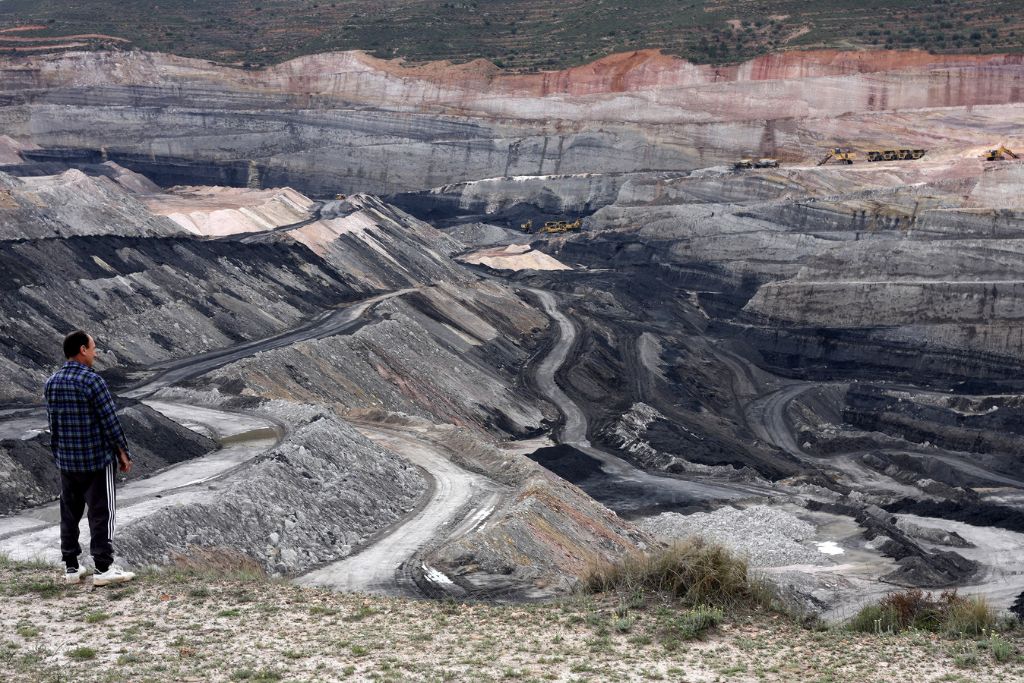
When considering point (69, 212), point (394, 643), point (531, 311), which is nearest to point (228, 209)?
point (69, 212)

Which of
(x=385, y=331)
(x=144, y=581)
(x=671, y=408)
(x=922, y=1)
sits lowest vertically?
(x=671, y=408)

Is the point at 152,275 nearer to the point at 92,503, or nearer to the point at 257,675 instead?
the point at 92,503

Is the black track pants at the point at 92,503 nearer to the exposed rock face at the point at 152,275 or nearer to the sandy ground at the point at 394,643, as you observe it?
the sandy ground at the point at 394,643

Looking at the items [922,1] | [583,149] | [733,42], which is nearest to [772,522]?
[583,149]

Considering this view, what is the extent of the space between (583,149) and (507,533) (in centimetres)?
6904

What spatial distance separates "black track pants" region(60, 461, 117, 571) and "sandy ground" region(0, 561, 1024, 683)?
0.54 m

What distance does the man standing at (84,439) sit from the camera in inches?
360

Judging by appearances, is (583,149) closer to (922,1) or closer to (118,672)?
(922,1)

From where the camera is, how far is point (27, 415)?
24.4 metres

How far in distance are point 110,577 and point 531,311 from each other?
4554 centimetres

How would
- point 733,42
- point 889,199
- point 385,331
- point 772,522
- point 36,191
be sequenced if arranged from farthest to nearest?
point 733,42
point 889,199
point 36,191
point 385,331
point 772,522

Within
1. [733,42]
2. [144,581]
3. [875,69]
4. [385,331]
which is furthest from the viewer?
[733,42]

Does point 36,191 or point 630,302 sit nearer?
point 36,191

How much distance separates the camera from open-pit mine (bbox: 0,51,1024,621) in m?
19.6
